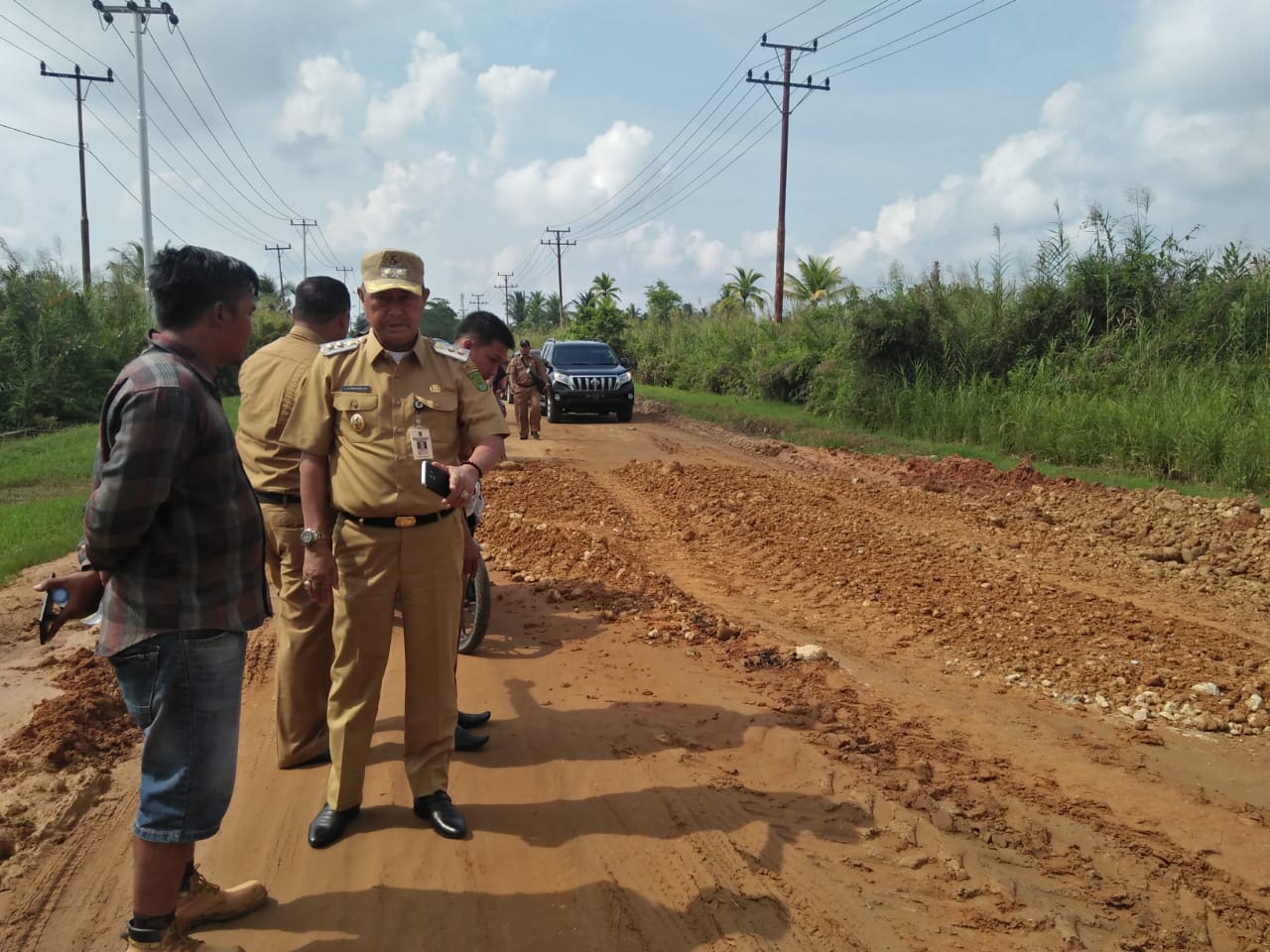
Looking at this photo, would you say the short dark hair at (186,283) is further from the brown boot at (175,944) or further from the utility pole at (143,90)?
the utility pole at (143,90)

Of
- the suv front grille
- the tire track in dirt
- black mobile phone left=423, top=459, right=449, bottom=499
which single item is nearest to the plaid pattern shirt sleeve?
black mobile phone left=423, top=459, right=449, bottom=499

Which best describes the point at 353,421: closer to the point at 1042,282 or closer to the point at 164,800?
the point at 164,800

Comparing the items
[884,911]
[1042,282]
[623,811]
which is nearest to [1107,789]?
[884,911]

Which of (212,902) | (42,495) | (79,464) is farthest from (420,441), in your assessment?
(79,464)

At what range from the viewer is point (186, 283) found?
2.56 meters

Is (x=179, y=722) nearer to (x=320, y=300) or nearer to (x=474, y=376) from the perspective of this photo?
(x=474, y=376)

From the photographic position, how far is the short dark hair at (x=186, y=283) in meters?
2.55

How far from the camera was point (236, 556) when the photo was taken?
262cm

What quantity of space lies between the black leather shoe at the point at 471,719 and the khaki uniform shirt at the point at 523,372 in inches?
391

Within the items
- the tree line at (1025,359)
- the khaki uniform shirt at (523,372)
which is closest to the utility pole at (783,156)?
the tree line at (1025,359)

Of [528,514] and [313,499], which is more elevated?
[313,499]

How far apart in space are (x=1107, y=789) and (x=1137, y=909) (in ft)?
3.08

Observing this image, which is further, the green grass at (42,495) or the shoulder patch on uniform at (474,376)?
the green grass at (42,495)

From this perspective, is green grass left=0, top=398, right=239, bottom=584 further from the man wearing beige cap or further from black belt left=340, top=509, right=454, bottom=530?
black belt left=340, top=509, right=454, bottom=530
